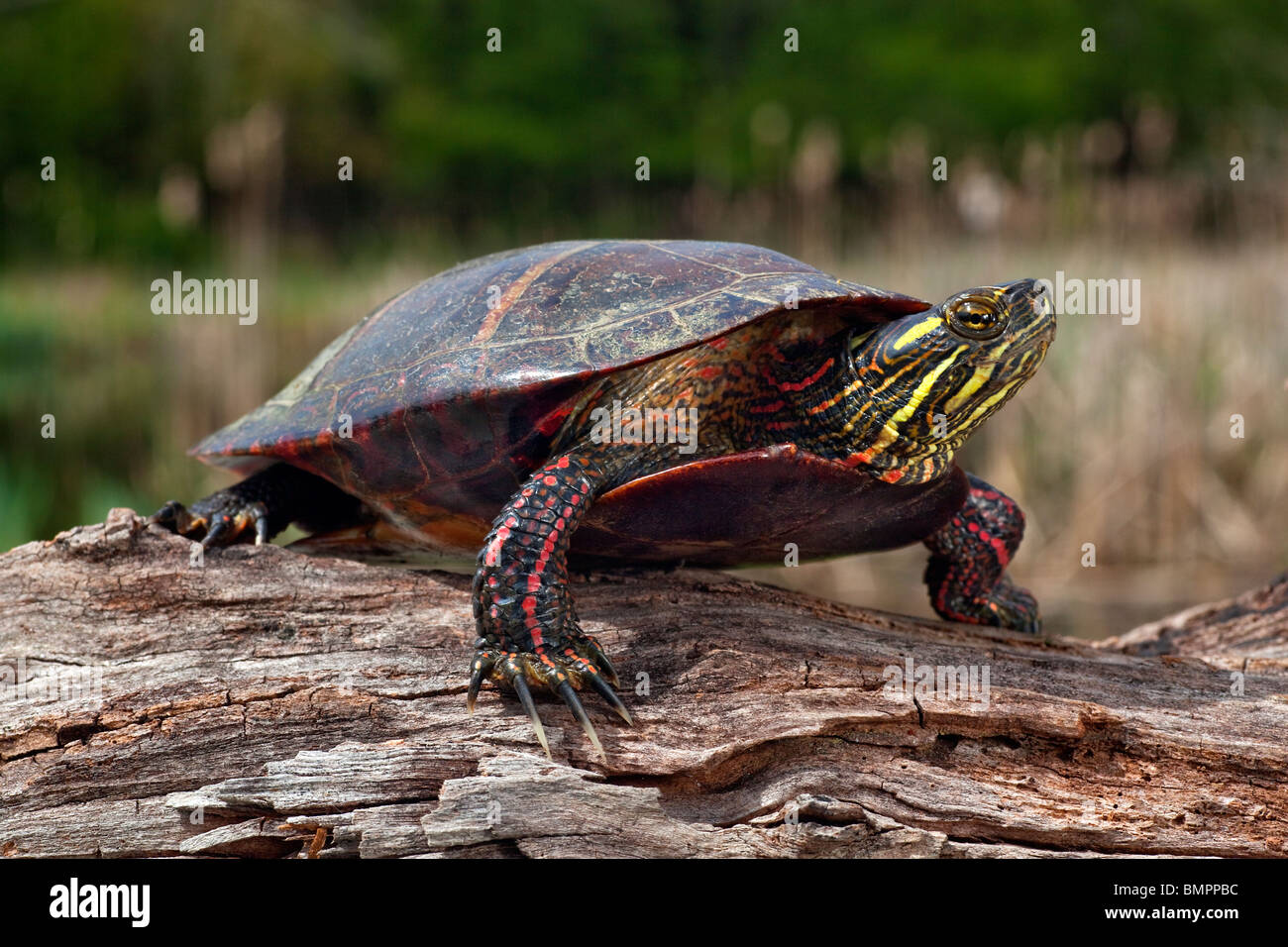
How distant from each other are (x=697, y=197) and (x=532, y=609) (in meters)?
8.45

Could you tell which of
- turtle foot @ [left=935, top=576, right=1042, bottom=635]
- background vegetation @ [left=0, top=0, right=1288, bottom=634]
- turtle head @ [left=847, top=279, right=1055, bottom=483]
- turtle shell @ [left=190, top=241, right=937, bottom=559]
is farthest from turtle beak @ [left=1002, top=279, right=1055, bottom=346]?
background vegetation @ [left=0, top=0, right=1288, bottom=634]

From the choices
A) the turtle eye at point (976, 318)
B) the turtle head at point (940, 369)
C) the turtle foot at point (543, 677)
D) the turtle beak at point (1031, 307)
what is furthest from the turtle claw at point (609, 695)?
the turtle beak at point (1031, 307)

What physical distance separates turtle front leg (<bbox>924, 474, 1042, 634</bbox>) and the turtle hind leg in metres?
1.67

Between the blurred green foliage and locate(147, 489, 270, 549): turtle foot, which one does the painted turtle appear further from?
the blurred green foliage

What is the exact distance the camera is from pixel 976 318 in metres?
A: 2.13

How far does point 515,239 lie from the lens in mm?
14695

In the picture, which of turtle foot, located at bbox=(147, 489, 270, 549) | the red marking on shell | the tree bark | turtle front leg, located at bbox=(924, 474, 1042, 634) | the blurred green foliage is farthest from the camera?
the blurred green foliage

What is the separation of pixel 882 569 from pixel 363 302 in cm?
468

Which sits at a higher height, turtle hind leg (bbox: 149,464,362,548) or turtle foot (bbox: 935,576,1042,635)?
turtle hind leg (bbox: 149,464,362,548)

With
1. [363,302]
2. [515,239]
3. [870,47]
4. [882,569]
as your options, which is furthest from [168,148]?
[870,47]

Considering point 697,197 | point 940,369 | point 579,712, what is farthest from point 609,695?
point 697,197

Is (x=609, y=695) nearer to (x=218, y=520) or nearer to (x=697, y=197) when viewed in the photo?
(x=218, y=520)

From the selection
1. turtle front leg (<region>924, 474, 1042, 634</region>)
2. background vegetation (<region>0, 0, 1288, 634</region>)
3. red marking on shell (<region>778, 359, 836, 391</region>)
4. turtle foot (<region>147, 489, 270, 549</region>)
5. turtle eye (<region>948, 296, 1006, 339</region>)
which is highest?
background vegetation (<region>0, 0, 1288, 634</region>)

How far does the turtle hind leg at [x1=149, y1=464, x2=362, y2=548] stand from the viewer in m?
2.52
